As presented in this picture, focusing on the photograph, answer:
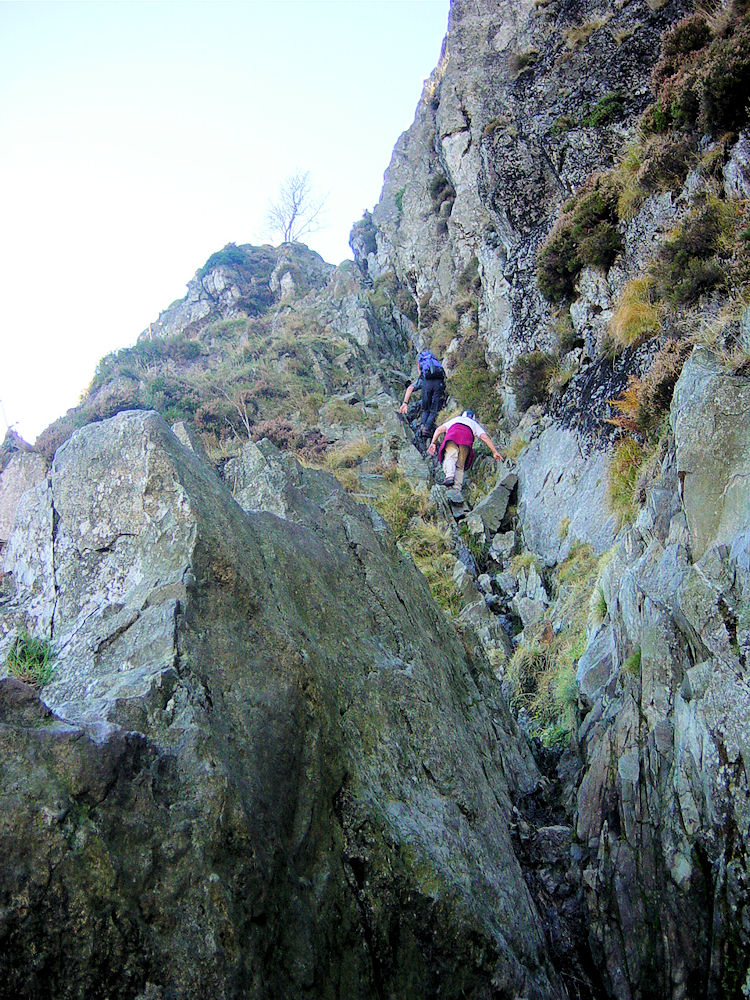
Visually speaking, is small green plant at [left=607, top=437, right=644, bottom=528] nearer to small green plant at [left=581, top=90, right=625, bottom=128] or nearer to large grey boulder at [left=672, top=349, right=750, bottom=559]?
large grey boulder at [left=672, top=349, right=750, bottom=559]

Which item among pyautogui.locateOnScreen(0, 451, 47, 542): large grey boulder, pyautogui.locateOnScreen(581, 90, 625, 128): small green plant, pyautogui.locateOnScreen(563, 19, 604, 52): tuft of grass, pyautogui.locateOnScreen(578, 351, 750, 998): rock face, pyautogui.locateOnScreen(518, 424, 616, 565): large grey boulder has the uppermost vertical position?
pyautogui.locateOnScreen(563, 19, 604, 52): tuft of grass

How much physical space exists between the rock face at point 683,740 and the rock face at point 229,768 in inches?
30.1

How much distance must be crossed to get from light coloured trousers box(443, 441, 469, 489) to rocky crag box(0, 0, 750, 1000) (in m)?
2.42

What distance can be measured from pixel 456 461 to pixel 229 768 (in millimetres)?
12678

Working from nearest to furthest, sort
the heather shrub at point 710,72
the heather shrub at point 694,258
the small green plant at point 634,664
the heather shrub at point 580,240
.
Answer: the small green plant at point 634,664 < the heather shrub at point 694,258 < the heather shrub at point 710,72 < the heather shrub at point 580,240

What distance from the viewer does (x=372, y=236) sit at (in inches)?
1544

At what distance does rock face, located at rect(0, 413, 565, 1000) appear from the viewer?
2.77 m

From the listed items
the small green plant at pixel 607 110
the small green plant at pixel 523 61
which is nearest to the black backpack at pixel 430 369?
the small green plant at pixel 607 110

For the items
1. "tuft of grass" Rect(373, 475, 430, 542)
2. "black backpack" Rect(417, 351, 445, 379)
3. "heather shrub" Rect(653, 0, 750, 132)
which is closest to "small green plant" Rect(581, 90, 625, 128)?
"heather shrub" Rect(653, 0, 750, 132)

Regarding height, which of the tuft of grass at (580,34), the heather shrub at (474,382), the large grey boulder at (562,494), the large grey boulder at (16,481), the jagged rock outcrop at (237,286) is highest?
the jagged rock outcrop at (237,286)

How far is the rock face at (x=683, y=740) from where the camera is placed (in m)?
4.44

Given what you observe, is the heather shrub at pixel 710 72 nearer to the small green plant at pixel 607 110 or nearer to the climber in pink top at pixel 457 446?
the small green plant at pixel 607 110

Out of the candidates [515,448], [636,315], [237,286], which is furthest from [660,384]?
[237,286]

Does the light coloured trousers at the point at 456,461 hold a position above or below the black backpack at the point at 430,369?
below
